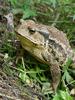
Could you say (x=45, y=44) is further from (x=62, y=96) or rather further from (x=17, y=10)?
(x=17, y=10)

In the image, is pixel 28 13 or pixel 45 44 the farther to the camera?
pixel 28 13

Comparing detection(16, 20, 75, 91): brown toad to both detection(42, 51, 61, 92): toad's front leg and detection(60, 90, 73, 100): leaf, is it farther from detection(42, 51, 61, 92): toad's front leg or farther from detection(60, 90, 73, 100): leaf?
detection(60, 90, 73, 100): leaf

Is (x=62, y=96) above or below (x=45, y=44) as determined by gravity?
below

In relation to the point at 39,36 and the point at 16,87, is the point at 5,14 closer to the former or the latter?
the point at 39,36

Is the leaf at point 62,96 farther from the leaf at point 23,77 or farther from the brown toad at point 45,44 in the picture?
the leaf at point 23,77

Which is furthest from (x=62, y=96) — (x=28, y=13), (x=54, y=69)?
(x=28, y=13)

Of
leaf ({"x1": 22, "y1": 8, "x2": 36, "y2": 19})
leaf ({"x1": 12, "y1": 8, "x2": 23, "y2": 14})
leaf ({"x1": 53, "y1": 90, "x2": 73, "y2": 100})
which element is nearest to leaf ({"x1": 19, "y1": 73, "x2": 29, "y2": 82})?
leaf ({"x1": 53, "y1": 90, "x2": 73, "y2": 100})

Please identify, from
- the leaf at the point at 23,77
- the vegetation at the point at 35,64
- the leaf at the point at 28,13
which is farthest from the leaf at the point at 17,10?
the leaf at the point at 23,77

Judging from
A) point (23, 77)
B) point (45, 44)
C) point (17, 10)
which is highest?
point (17, 10)
